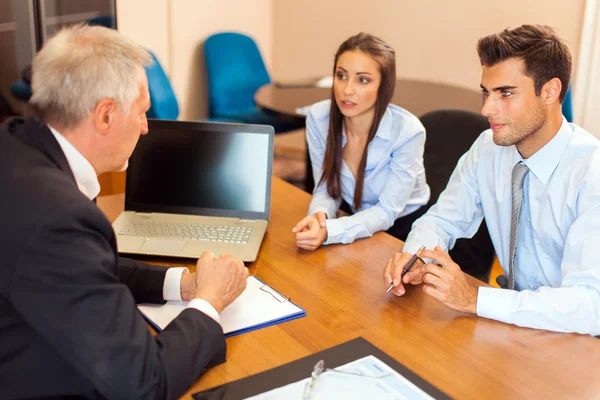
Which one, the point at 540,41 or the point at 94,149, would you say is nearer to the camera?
the point at 94,149

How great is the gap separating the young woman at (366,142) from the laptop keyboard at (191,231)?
32 cm

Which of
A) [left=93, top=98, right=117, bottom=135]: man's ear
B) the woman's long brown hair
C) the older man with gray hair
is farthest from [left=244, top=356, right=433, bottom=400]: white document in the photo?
the woman's long brown hair

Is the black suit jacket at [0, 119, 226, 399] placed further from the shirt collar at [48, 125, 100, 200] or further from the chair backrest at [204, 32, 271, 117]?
the chair backrest at [204, 32, 271, 117]

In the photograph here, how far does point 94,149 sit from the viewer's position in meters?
1.20

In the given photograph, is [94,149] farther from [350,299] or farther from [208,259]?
[350,299]

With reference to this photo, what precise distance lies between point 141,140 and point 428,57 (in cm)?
308

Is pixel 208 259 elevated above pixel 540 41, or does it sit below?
below

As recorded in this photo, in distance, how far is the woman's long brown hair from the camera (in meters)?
2.19

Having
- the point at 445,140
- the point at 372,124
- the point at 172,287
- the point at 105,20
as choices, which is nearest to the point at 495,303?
the point at 172,287

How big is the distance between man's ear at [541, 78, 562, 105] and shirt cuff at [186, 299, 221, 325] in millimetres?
996

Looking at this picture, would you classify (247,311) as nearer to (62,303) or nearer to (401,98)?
(62,303)

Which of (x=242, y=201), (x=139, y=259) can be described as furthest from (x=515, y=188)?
(x=139, y=259)

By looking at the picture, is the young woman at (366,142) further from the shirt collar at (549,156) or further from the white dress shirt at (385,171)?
the shirt collar at (549,156)

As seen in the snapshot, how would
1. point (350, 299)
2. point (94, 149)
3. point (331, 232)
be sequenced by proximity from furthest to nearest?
point (331, 232)
point (350, 299)
point (94, 149)
